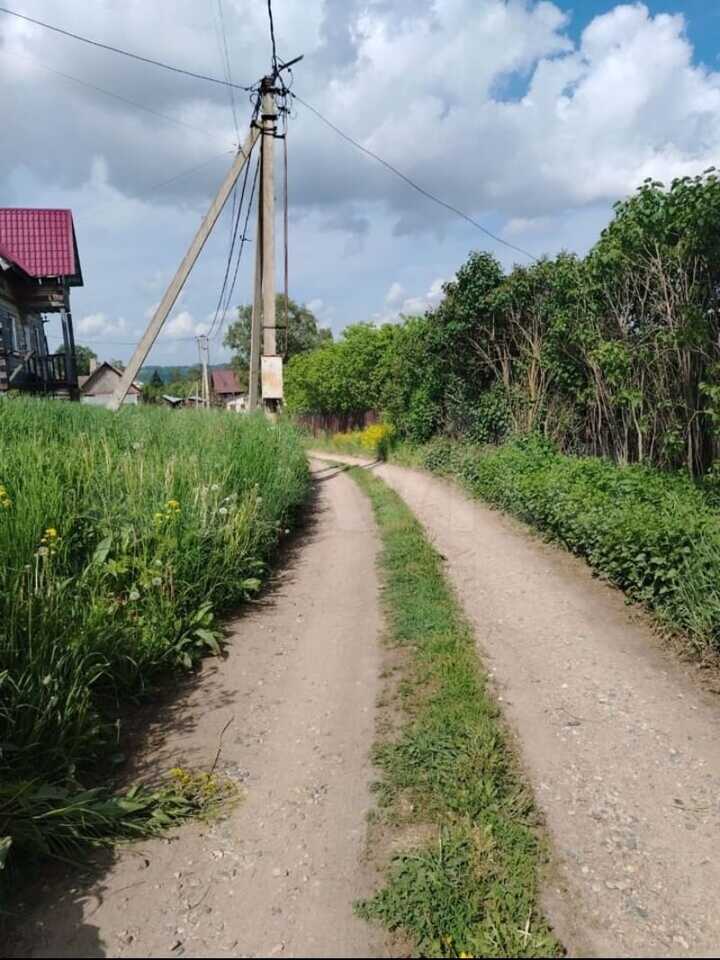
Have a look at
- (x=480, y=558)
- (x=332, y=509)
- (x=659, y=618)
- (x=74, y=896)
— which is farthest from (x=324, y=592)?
(x=332, y=509)

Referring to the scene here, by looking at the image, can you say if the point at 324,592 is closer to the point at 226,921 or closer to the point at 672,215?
the point at 226,921

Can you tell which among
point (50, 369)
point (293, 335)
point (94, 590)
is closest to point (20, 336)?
point (50, 369)

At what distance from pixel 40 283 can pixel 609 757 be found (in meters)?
22.7

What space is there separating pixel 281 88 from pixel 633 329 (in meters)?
9.82

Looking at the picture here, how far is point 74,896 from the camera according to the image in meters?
2.26

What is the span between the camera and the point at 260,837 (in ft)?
8.52

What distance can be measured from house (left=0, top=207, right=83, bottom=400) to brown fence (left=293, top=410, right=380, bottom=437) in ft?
29.5

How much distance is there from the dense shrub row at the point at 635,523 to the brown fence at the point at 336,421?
16.8 metres

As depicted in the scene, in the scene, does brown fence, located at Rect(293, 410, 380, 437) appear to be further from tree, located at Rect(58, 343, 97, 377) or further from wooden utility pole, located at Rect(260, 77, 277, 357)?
tree, located at Rect(58, 343, 97, 377)

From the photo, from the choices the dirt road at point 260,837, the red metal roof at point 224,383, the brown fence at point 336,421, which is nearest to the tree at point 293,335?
the brown fence at point 336,421

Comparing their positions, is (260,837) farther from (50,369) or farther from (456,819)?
(50,369)

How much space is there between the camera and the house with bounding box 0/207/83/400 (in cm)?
1989

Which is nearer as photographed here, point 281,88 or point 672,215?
point 672,215

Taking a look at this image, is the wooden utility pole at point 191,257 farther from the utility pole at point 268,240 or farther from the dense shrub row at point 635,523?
the dense shrub row at point 635,523
